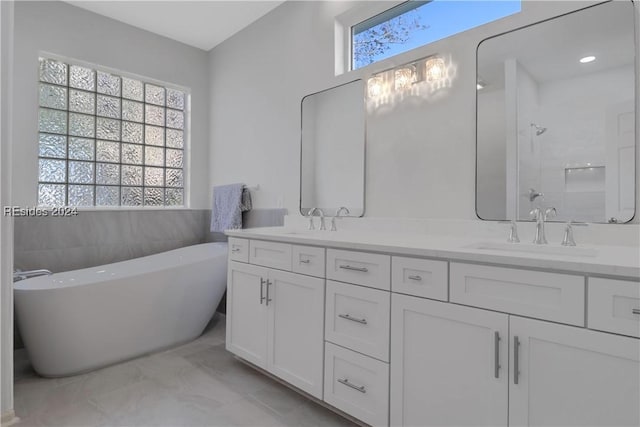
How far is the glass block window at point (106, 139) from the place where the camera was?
9.07ft

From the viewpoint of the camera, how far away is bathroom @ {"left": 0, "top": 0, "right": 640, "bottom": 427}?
1512mm

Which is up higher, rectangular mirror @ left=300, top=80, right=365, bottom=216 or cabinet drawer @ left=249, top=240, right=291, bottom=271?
rectangular mirror @ left=300, top=80, right=365, bottom=216

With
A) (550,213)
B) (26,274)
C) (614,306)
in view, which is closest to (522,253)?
(614,306)

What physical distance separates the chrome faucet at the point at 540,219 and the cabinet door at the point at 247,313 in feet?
4.38

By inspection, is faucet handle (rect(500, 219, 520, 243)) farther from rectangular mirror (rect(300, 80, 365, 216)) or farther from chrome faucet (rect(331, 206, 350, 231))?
chrome faucet (rect(331, 206, 350, 231))

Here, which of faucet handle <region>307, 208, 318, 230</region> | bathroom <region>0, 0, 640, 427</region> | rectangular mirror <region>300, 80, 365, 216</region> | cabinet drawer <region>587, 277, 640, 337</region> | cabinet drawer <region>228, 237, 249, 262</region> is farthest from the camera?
faucet handle <region>307, 208, 318, 230</region>

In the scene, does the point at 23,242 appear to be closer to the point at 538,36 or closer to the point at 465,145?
the point at 465,145

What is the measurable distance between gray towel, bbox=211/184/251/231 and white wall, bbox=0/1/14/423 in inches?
62.1

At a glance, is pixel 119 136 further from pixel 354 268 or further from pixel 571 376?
pixel 571 376

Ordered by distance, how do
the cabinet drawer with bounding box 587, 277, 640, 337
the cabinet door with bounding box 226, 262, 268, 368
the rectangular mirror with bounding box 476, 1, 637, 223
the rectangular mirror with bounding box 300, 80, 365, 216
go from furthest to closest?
the rectangular mirror with bounding box 300, 80, 365, 216, the cabinet door with bounding box 226, 262, 268, 368, the rectangular mirror with bounding box 476, 1, 637, 223, the cabinet drawer with bounding box 587, 277, 640, 337

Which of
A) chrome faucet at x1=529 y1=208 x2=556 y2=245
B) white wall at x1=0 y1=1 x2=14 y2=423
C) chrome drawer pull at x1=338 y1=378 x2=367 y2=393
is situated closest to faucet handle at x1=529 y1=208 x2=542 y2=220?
chrome faucet at x1=529 y1=208 x2=556 y2=245

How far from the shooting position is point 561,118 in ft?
5.03

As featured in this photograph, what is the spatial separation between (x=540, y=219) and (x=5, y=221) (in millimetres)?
2377

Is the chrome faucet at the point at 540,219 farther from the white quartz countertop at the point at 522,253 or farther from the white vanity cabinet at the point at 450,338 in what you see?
the white vanity cabinet at the point at 450,338
